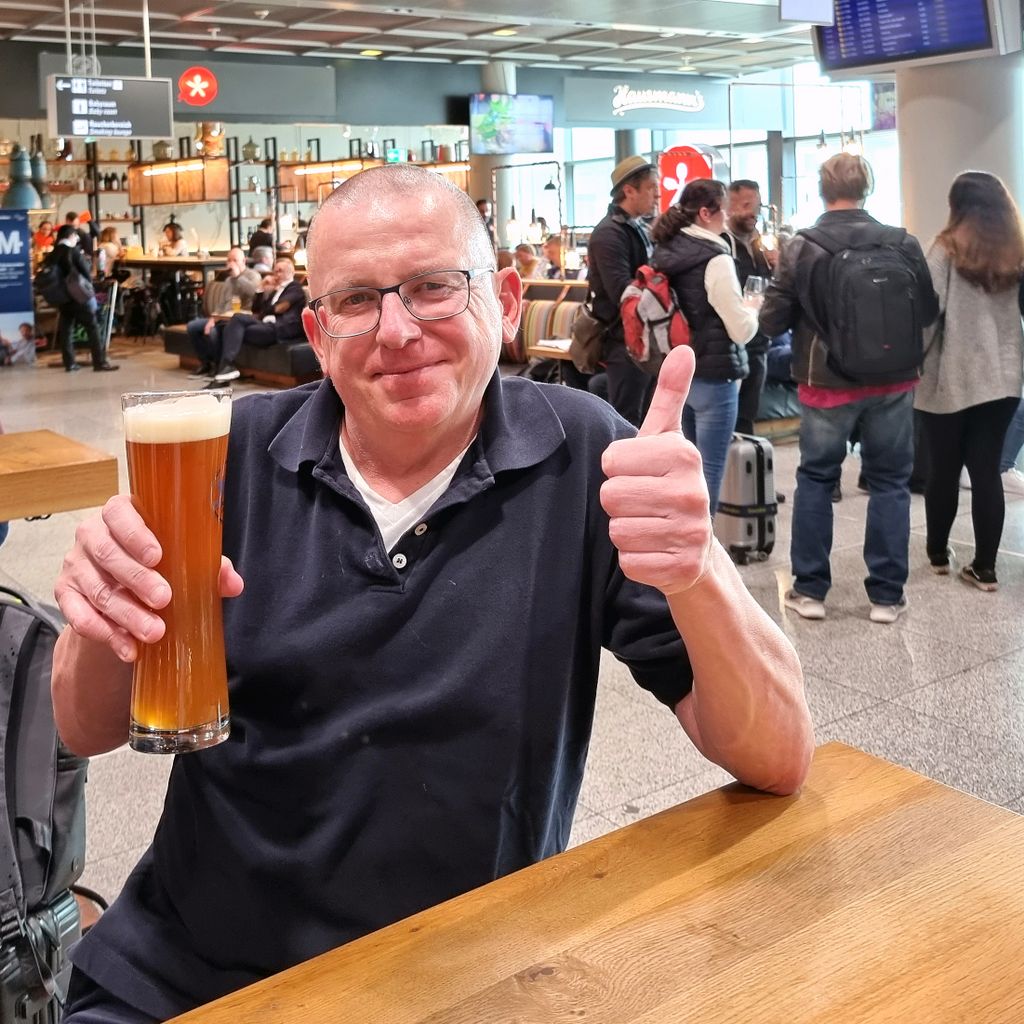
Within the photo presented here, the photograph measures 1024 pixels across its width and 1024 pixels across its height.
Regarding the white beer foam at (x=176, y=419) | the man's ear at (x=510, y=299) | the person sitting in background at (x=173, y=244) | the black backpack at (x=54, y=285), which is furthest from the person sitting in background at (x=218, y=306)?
the white beer foam at (x=176, y=419)

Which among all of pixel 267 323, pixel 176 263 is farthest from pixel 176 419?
pixel 176 263

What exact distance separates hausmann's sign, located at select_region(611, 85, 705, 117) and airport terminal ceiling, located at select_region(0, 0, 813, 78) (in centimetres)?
53

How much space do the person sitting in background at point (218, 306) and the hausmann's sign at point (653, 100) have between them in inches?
301

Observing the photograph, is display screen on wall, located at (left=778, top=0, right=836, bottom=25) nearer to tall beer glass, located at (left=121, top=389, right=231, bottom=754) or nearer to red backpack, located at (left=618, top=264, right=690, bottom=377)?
red backpack, located at (left=618, top=264, right=690, bottom=377)

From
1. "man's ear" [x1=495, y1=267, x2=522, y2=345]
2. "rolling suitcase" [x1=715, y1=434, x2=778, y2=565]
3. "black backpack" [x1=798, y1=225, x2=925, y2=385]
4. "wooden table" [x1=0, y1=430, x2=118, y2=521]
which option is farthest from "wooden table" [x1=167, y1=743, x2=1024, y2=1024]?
"rolling suitcase" [x1=715, y1=434, x2=778, y2=565]

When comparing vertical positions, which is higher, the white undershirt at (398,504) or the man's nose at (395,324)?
the man's nose at (395,324)

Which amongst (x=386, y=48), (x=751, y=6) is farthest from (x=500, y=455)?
(x=386, y=48)

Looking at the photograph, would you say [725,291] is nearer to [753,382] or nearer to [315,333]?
[753,382]

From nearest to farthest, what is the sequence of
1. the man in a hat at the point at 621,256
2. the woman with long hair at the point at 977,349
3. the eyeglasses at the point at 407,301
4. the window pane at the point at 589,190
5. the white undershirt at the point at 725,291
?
the eyeglasses at the point at 407,301, the woman with long hair at the point at 977,349, the white undershirt at the point at 725,291, the man in a hat at the point at 621,256, the window pane at the point at 589,190

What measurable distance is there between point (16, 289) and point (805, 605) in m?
10.6

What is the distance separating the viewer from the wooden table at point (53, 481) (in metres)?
2.68

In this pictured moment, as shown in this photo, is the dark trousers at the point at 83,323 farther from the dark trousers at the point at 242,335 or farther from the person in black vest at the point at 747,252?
the person in black vest at the point at 747,252

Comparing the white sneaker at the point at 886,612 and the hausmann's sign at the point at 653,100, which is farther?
the hausmann's sign at the point at 653,100

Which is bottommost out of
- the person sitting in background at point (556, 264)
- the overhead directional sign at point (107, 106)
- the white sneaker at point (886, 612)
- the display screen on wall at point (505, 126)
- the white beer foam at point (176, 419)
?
the white sneaker at point (886, 612)
